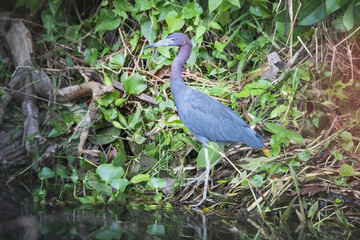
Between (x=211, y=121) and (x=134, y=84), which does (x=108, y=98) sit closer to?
(x=134, y=84)

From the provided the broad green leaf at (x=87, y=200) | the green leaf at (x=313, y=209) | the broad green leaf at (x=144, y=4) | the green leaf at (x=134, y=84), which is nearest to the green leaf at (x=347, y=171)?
the green leaf at (x=313, y=209)

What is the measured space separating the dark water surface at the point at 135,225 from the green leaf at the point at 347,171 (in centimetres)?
46

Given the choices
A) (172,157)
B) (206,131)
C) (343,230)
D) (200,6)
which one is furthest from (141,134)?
(343,230)

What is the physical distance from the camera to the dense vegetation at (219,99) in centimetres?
401

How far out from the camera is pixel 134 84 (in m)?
4.95

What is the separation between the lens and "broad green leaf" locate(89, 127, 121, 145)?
192 inches

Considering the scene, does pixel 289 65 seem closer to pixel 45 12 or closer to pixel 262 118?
pixel 262 118

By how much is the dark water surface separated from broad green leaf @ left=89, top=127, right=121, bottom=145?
111 cm

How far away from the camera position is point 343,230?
3375mm

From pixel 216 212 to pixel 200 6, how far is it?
227 centimetres

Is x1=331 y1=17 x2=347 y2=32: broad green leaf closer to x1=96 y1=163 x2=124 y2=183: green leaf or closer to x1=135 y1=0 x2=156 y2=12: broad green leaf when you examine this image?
x1=135 y1=0 x2=156 y2=12: broad green leaf

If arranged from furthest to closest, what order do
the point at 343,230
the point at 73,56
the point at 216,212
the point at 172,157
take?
the point at 73,56 → the point at 172,157 → the point at 216,212 → the point at 343,230

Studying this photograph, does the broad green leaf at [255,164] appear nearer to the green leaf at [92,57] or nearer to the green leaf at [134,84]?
the green leaf at [134,84]

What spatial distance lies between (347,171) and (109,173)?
6.06 feet
